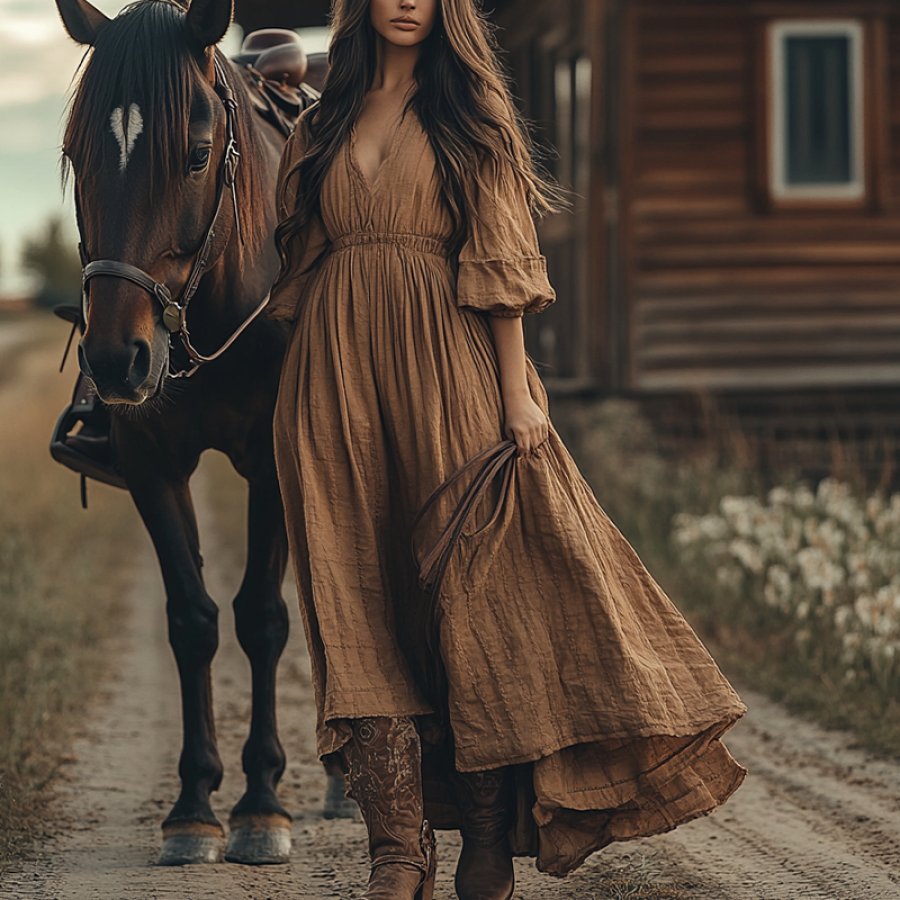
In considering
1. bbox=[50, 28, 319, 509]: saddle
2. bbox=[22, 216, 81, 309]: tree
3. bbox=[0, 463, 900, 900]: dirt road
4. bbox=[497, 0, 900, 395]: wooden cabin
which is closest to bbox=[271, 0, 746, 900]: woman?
bbox=[0, 463, 900, 900]: dirt road

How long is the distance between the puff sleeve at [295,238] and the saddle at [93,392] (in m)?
0.93

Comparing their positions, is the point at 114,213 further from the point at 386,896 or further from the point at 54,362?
the point at 54,362

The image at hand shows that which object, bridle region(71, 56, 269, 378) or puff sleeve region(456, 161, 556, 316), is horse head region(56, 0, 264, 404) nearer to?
bridle region(71, 56, 269, 378)

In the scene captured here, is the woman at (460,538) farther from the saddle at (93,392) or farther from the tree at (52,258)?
the tree at (52,258)

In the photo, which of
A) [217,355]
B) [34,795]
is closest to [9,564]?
[34,795]

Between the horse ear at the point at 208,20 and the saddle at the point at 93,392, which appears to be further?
the saddle at the point at 93,392

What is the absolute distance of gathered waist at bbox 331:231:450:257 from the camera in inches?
138

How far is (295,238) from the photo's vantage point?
3.70 m

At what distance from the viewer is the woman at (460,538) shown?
11.1ft

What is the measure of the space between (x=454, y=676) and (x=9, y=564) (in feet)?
19.7

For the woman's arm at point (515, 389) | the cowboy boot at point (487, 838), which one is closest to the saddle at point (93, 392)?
the woman's arm at point (515, 389)

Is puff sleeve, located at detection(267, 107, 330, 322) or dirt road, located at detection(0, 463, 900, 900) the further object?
dirt road, located at detection(0, 463, 900, 900)

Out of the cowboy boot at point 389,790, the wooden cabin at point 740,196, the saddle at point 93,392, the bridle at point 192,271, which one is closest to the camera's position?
the cowboy boot at point 389,790

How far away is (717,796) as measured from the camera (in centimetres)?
353
